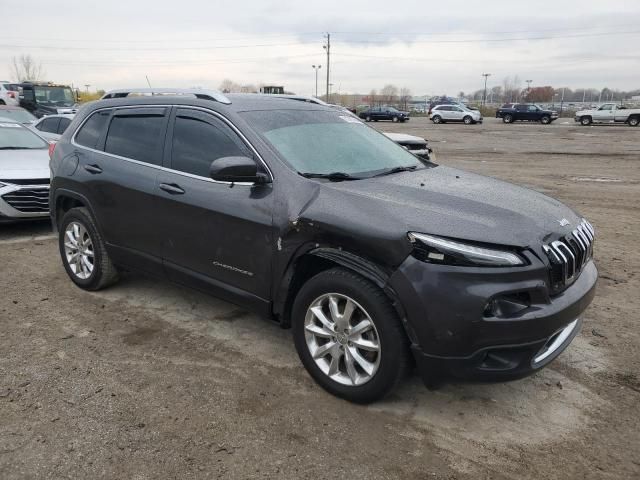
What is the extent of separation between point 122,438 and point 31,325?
75.2 inches

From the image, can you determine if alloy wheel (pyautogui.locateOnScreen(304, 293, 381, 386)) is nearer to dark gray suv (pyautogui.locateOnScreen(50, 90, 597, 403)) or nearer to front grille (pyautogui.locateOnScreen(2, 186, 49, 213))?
dark gray suv (pyautogui.locateOnScreen(50, 90, 597, 403))

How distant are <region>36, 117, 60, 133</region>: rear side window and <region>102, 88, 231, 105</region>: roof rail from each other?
8.62 meters

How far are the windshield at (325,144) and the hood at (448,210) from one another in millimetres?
287

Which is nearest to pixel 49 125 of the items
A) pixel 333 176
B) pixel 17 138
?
pixel 17 138

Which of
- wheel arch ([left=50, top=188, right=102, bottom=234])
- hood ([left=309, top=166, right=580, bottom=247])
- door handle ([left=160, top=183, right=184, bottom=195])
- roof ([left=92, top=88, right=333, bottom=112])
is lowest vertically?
wheel arch ([left=50, top=188, right=102, bottom=234])

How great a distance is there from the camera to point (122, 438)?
9.46ft

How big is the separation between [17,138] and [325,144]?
6.79 meters

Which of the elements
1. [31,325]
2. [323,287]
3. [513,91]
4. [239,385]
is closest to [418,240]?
[323,287]

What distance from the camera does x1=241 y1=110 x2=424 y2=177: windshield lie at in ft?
11.8

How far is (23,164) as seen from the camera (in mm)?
7438

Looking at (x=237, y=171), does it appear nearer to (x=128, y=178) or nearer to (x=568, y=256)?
(x=128, y=178)

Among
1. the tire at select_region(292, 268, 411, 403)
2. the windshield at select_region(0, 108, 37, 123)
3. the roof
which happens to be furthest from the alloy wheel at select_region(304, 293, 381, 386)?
the windshield at select_region(0, 108, 37, 123)

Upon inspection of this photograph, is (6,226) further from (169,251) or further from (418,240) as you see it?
(418,240)

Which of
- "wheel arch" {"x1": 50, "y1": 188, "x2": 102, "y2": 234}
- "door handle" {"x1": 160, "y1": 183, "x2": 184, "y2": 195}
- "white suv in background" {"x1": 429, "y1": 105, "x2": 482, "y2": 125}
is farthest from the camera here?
"white suv in background" {"x1": 429, "y1": 105, "x2": 482, "y2": 125}
